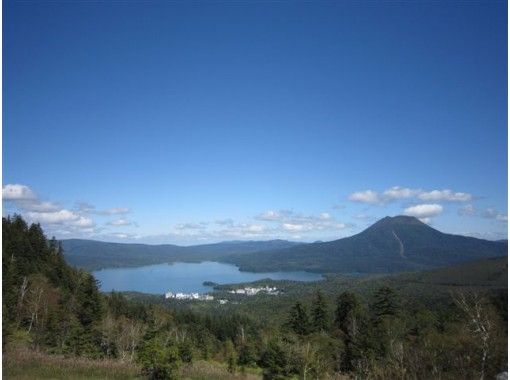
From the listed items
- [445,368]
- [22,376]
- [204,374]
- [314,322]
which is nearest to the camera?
[22,376]

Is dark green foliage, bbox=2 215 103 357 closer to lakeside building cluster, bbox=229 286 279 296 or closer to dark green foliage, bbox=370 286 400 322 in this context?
dark green foliage, bbox=370 286 400 322

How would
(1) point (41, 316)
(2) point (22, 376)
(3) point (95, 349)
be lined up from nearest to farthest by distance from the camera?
(2) point (22, 376) < (3) point (95, 349) < (1) point (41, 316)

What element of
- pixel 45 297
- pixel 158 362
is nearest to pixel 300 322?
pixel 45 297

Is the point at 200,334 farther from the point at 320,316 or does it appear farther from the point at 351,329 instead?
the point at 351,329

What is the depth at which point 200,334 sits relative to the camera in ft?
158

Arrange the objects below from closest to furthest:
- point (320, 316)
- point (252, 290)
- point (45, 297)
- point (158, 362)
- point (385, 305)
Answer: point (158, 362)
point (45, 297)
point (385, 305)
point (320, 316)
point (252, 290)

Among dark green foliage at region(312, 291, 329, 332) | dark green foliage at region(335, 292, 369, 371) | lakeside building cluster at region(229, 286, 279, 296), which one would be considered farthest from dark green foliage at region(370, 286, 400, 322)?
lakeside building cluster at region(229, 286, 279, 296)

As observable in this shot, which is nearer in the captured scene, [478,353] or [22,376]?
[22,376]

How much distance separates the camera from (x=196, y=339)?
46.2m

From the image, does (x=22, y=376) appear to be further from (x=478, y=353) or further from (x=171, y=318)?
(x=171, y=318)

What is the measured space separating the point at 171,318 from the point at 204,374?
40788mm

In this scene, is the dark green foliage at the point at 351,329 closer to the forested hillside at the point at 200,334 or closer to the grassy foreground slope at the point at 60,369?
the forested hillside at the point at 200,334

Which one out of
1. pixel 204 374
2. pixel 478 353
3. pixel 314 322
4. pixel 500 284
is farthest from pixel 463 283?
pixel 204 374

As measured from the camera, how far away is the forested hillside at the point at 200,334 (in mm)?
15875
